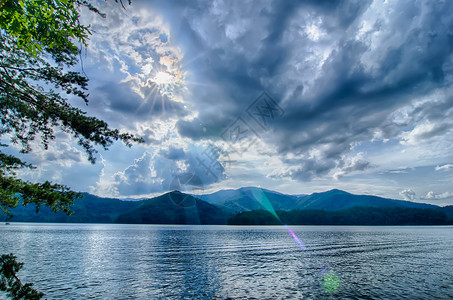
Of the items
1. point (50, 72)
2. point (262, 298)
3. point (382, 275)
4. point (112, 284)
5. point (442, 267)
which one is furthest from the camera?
point (442, 267)

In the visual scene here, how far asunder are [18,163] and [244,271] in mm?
35055

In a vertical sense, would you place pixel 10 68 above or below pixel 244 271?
above

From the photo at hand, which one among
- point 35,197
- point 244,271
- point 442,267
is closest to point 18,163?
point 35,197

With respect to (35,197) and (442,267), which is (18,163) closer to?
(35,197)

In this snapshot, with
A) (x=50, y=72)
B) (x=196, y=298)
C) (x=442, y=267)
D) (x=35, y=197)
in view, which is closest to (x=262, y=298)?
(x=196, y=298)

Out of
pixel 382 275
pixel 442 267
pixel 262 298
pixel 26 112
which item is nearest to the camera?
pixel 26 112

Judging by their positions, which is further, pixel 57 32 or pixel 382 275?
pixel 382 275

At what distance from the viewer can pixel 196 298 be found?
2561 cm

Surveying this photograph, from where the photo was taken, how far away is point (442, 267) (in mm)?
44344

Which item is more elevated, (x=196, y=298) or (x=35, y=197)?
(x=35, y=197)

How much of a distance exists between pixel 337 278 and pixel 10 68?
45.8 meters

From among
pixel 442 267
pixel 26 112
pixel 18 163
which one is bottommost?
pixel 442 267

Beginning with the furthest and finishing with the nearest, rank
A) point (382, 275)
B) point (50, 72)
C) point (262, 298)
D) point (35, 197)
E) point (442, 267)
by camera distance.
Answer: point (442, 267)
point (382, 275)
point (262, 298)
point (50, 72)
point (35, 197)

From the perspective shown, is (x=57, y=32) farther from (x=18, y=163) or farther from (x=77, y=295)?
(x=77, y=295)
